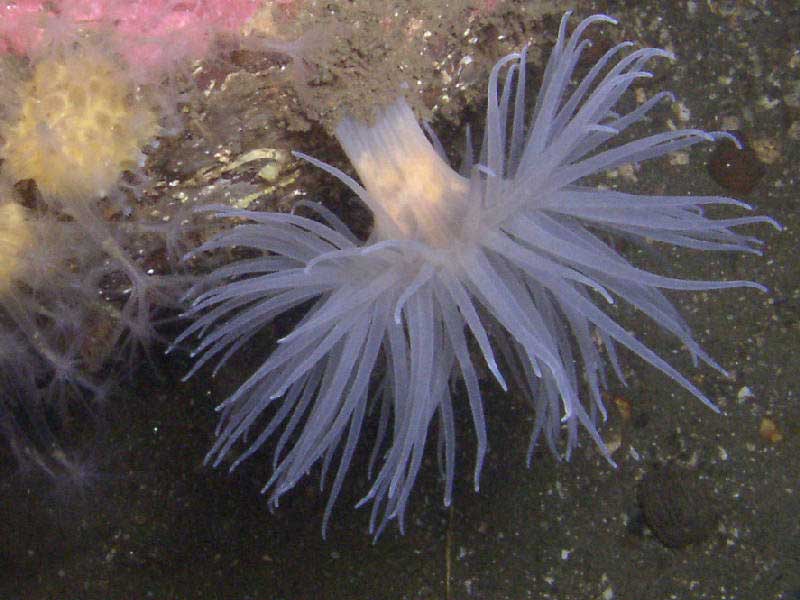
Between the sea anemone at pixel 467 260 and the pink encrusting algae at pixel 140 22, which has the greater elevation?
the pink encrusting algae at pixel 140 22

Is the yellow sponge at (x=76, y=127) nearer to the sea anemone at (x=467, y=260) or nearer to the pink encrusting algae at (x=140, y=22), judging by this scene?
the pink encrusting algae at (x=140, y=22)

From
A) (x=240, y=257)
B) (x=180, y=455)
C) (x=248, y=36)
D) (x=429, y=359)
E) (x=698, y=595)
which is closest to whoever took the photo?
(x=248, y=36)

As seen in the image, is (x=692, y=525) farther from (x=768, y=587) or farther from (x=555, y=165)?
(x=555, y=165)

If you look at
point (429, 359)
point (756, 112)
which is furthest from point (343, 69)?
point (756, 112)

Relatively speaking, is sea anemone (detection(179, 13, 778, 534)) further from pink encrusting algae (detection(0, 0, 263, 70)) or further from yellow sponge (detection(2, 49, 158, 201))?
pink encrusting algae (detection(0, 0, 263, 70))

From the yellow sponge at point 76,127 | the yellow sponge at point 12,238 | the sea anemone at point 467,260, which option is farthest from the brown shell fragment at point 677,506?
the yellow sponge at point 12,238
